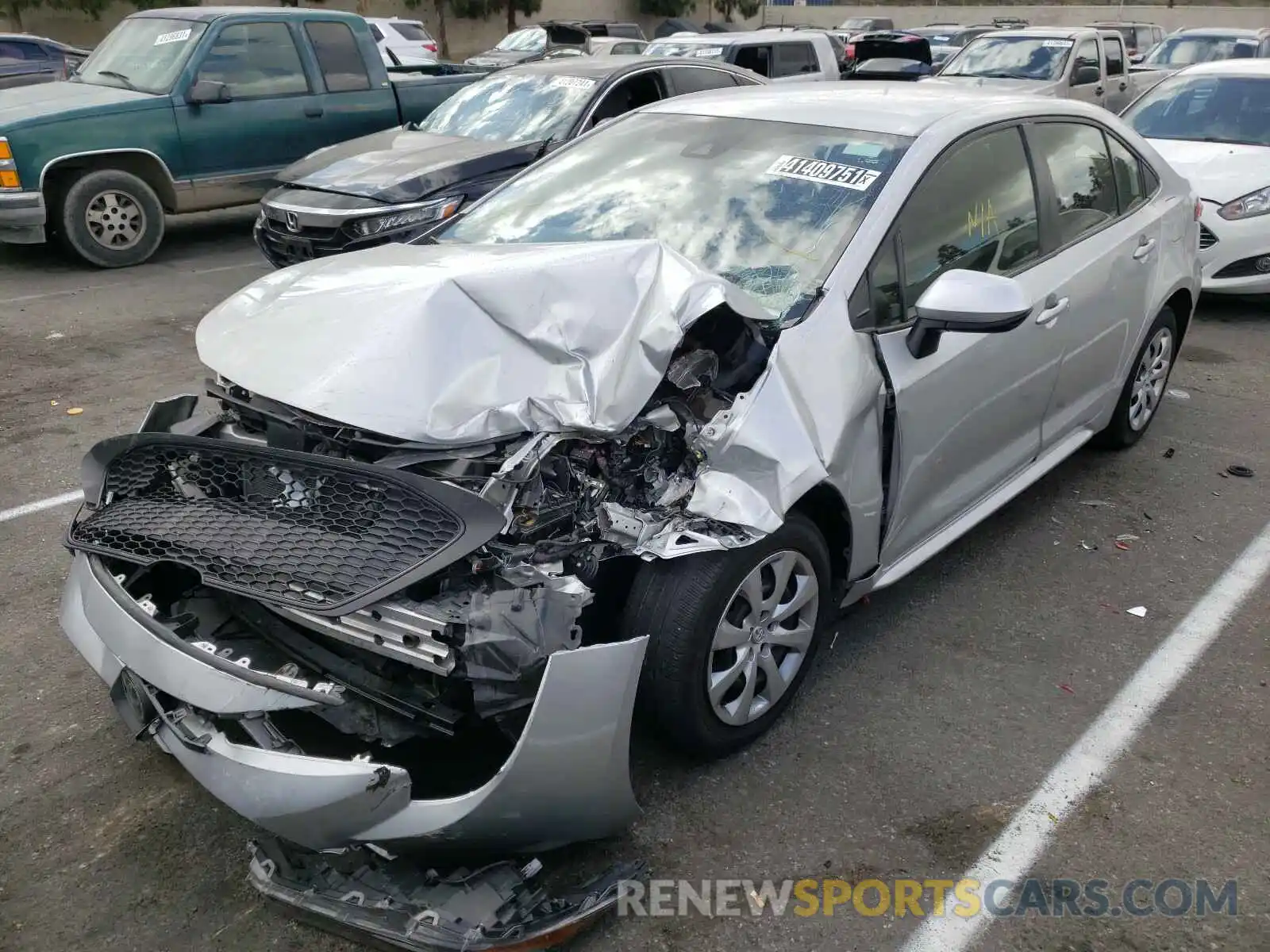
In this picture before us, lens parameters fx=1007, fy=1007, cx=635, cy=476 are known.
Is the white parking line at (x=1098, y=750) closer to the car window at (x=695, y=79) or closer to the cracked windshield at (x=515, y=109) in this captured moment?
the cracked windshield at (x=515, y=109)

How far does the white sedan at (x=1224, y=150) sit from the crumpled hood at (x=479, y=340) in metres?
5.94

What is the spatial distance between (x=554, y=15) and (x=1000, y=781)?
132ft

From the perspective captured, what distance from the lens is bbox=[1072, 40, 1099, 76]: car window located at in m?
12.4

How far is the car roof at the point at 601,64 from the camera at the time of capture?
7.50m

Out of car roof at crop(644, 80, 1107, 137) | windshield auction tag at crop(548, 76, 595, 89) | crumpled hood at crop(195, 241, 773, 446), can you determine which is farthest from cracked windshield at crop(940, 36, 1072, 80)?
crumpled hood at crop(195, 241, 773, 446)

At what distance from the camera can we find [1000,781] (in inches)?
114

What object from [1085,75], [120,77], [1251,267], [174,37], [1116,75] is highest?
[174,37]

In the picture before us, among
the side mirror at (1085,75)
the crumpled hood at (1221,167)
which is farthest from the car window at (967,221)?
the side mirror at (1085,75)

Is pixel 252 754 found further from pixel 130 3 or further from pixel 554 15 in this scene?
pixel 554 15

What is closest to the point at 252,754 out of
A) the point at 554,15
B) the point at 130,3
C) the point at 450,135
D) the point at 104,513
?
the point at 104,513

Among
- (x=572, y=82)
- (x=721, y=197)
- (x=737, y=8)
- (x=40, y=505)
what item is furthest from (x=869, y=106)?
(x=737, y=8)

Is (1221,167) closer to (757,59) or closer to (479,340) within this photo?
(757,59)

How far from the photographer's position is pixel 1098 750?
3.02m

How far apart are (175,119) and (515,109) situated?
10.0 feet
